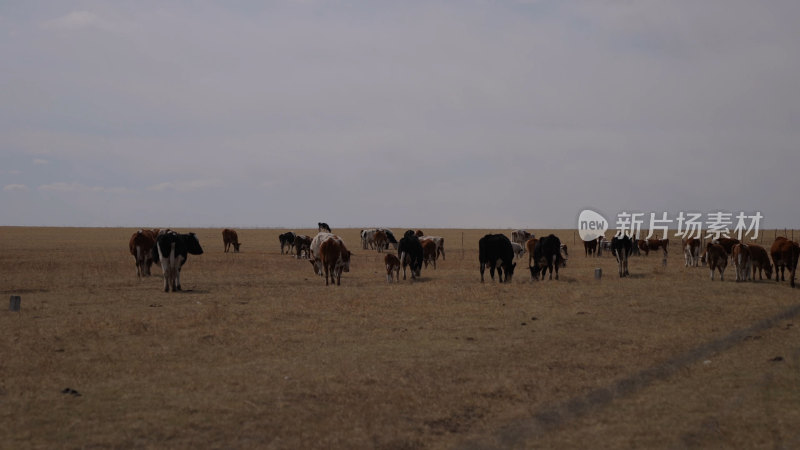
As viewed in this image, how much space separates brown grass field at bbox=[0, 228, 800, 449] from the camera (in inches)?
295

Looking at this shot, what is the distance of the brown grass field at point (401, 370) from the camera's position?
295 inches

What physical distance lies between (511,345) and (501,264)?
1372 centimetres

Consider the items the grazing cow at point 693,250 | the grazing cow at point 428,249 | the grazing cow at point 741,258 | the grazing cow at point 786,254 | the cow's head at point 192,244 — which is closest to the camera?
the cow's head at point 192,244

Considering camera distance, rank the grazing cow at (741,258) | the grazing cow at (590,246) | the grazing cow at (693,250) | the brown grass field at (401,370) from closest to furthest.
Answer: the brown grass field at (401,370) → the grazing cow at (741,258) → the grazing cow at (693,250) → the grazing cow at (590,246)

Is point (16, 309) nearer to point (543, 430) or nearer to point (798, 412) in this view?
point (543, 430)

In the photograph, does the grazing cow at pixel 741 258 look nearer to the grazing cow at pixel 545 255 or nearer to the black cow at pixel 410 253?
the grazing cow at pixel 545 255

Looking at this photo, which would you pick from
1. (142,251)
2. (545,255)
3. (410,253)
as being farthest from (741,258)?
(142,251)

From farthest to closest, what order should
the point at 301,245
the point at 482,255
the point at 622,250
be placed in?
the point at 301,245, the point at 622,250, the point at 482,255

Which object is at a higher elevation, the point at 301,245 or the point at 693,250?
the point at 301,245

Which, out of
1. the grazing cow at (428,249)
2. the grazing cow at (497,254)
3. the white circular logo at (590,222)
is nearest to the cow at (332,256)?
the grazing cow at (497,254)

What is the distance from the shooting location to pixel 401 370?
10.5 meters

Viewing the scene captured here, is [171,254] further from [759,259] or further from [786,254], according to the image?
[759,259]

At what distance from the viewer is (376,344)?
41.3 feet

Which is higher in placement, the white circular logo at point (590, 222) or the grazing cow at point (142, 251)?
the white circular logo at point (590, 222)
